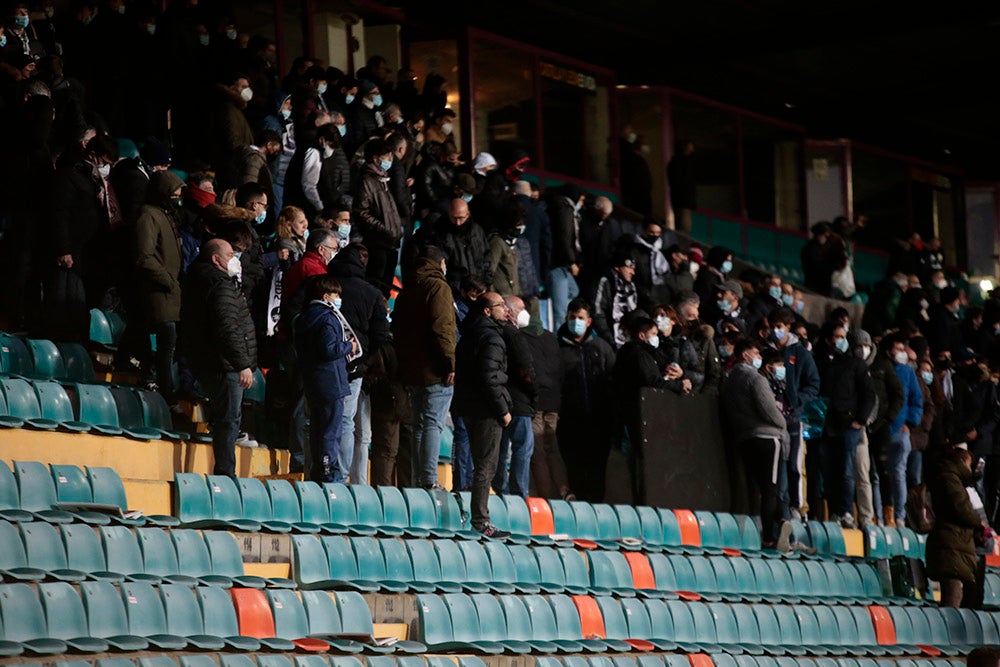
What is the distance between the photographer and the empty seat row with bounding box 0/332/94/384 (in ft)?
33.4

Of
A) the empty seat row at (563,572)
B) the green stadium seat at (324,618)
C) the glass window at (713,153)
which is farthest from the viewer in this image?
the glass window at (713,153)

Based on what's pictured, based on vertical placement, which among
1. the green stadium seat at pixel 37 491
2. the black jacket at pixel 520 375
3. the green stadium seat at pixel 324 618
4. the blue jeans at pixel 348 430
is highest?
the black jacket at pixel 520 375

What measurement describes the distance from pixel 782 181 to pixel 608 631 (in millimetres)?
15685

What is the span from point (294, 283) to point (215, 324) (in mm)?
1098

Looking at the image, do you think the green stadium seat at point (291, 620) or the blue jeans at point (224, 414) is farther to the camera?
the blue jeans at point (224, 414)

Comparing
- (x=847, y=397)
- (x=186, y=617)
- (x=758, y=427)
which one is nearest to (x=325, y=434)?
(x=186, y=617)

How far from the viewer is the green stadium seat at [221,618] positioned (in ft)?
25.5

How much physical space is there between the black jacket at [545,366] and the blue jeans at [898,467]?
3.82m

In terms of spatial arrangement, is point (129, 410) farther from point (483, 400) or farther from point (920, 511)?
point (920, 511)

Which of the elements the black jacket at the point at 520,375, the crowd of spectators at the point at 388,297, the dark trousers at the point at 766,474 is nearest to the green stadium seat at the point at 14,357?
the crowd of spectators at the point at 388,297

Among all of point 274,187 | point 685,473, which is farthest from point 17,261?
point 685,473

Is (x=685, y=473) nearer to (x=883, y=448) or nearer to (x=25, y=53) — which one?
(x=883, y=448)

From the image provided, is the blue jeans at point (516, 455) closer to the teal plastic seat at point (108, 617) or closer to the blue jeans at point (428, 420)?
the blue jeans at point (428, 420)

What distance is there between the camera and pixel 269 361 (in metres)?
10.6
